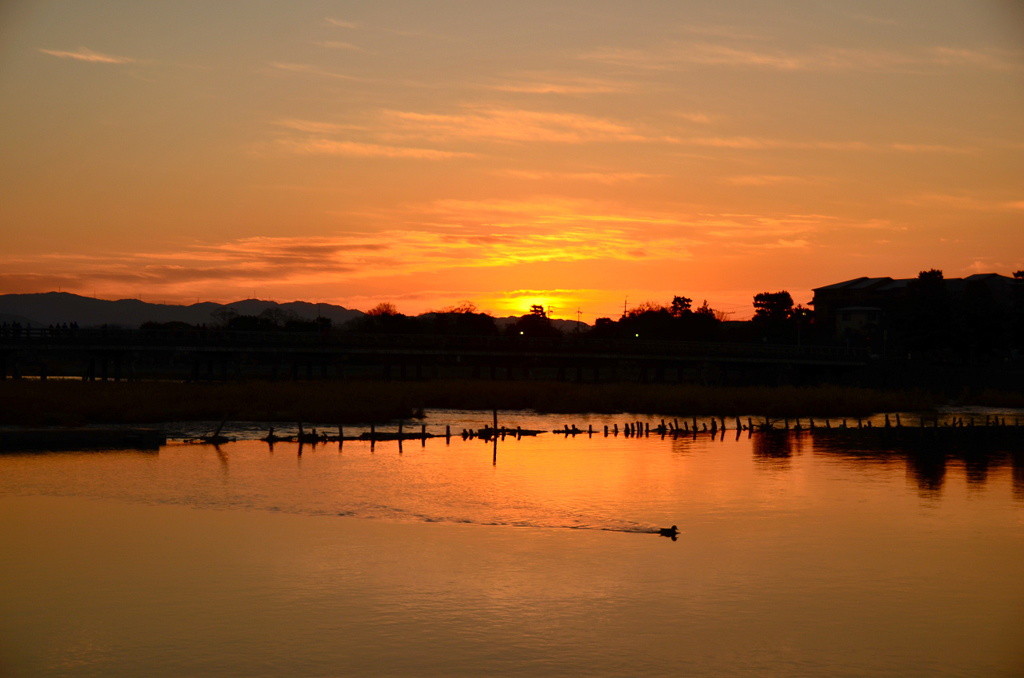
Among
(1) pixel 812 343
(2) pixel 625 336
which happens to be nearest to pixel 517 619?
(1) pixel 812 343

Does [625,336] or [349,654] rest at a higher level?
[625,336]

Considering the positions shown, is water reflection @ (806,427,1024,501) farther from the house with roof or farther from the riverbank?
the house with roof

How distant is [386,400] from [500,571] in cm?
4672

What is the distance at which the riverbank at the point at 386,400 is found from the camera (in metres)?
57.1

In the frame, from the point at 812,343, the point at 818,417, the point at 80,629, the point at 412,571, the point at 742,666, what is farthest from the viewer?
the point at 812,343

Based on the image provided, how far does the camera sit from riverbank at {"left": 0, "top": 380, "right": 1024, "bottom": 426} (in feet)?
187

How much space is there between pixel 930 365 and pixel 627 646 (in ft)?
323

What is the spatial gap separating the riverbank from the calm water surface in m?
17.5

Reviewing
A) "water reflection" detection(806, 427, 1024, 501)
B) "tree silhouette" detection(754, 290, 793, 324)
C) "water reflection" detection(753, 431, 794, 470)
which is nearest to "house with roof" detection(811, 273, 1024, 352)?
"tree silhouette" detection(754, 290, 793, 324)

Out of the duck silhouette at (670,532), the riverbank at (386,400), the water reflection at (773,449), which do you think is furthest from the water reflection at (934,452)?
the duck silhouette at (670,532)

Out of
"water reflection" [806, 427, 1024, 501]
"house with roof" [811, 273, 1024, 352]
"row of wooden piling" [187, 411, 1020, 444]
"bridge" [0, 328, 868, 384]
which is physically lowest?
"water reflection" [806, 427, 1024, 501]

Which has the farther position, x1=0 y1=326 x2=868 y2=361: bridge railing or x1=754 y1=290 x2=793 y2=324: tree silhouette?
x1=754 y1=290 x2=793 y2=324: tree silhouette

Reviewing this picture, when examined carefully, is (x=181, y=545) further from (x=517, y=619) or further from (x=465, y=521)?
(x=517, y=619)

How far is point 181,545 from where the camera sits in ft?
80.2
